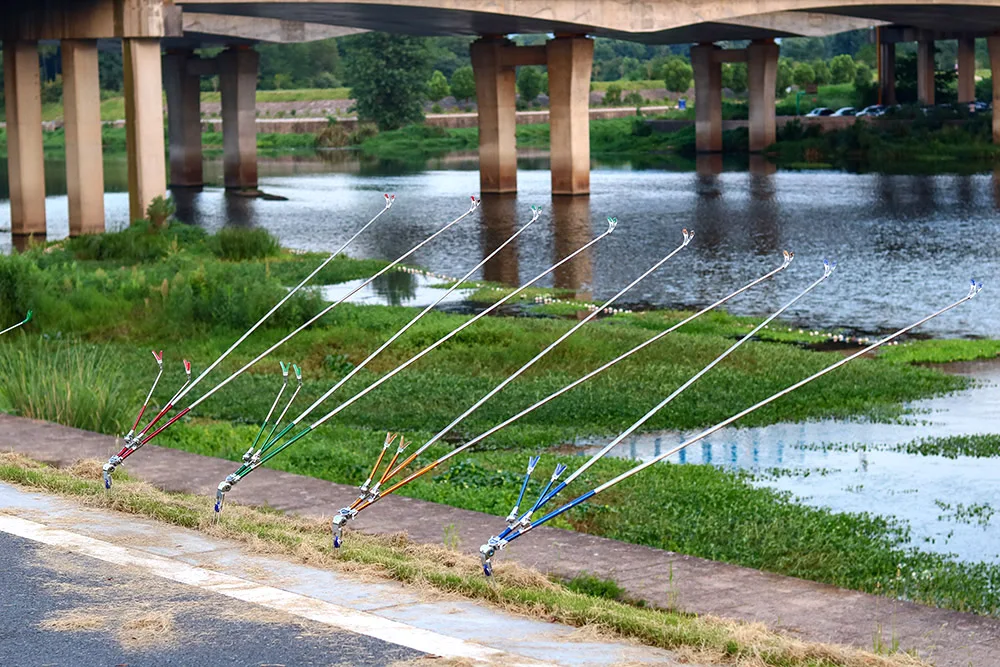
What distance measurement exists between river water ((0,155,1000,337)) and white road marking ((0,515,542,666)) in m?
15.2

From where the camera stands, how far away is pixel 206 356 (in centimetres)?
1928

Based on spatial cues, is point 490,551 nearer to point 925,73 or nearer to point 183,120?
point 183,120

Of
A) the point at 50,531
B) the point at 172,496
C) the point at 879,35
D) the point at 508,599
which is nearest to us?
the point at 508,599

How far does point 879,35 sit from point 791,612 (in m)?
88.9

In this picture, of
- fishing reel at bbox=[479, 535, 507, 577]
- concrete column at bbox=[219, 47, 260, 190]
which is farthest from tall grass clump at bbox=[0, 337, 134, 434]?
concrete column at bbox=[219, 47, 260, 190]

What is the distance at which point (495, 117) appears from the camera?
55906 millimetres

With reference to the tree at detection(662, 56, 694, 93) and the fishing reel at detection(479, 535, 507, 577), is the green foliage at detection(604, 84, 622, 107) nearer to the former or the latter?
the tree at detection(662, 56, 694, 93)

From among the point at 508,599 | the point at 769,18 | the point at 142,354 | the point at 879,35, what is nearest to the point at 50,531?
the point at 508,599

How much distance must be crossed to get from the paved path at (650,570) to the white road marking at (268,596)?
1.26 metres

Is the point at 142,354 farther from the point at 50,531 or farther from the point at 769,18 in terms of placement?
the point at 769,18

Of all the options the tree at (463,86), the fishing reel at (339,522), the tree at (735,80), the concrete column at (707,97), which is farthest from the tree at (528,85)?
the fishing reel at (339,522)

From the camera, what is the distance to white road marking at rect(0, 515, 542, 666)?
755cm

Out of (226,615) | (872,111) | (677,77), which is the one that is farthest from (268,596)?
(677,77)

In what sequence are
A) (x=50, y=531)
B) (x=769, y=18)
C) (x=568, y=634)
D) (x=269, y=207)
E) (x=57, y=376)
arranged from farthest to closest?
(x=769, y=18), (x=269, y=207), (x=57, y=376), (x=50, y=531), (x=568, y=634)
